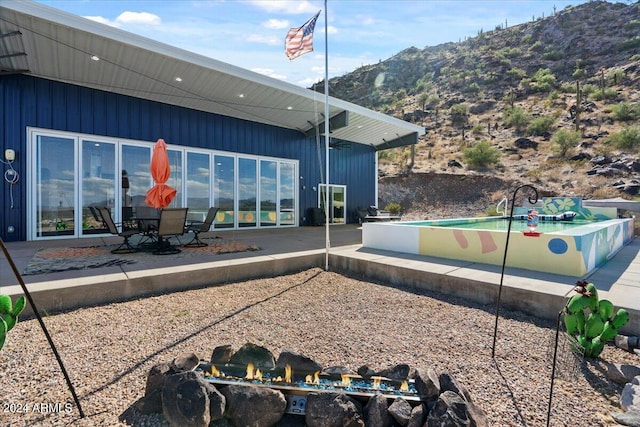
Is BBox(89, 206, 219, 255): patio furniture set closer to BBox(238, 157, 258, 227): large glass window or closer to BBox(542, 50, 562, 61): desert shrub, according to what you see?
BBox(238, 157, 258, 227): large glass window

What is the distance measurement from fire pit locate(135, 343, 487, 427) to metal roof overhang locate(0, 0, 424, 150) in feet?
19.9

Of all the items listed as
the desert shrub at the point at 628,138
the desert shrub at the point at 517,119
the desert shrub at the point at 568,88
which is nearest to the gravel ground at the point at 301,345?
the desert shrub at the point at 628,138

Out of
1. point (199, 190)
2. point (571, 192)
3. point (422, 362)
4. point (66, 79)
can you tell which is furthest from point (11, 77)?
point (571, 192)

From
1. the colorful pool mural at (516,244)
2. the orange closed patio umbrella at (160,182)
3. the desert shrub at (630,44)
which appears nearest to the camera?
the colorful pool mural at (516,244)

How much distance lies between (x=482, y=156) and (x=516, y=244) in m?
17.4

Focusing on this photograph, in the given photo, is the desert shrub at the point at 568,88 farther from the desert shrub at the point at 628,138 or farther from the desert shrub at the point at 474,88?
the desert shrub at the point at 628,138

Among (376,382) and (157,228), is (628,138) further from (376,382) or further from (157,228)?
(157,228)

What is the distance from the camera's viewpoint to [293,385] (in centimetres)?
176

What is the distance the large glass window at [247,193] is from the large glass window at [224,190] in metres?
0.24

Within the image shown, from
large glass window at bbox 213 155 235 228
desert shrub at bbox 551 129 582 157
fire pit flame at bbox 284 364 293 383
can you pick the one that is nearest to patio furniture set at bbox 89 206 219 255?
large glass window at bbox 213 155 235 228

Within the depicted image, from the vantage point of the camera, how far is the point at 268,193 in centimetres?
1044

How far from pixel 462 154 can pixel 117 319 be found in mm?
23029

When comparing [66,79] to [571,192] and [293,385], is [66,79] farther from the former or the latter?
[571,192]

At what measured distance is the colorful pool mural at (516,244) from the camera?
392 cm
